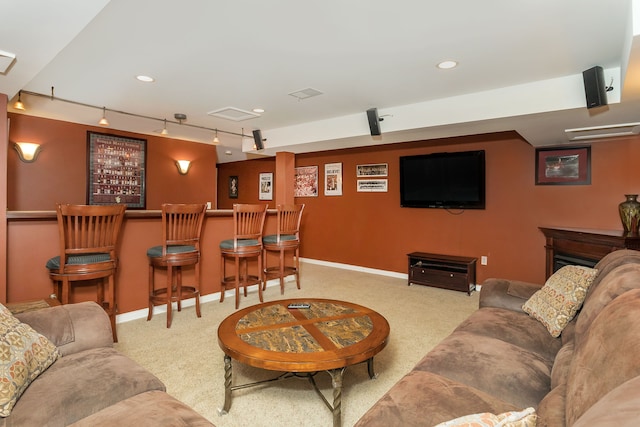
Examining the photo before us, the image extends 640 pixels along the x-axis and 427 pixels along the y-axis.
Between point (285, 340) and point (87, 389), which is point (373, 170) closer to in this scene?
point (285, 340)

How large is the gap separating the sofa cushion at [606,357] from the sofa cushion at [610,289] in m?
0.20

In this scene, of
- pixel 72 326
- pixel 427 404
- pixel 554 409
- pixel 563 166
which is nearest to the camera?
pixel 554 409

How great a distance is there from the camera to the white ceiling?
187 centimetres

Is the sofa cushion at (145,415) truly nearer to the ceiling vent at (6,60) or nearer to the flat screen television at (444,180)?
the ceiling vent at (6,60)

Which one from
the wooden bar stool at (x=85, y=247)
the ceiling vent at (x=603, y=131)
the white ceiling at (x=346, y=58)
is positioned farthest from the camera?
the ceiling vent at (x=603, y=131)

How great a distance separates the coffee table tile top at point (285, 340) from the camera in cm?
170

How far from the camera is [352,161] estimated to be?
19.2 feet

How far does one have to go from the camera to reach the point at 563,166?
158 inches

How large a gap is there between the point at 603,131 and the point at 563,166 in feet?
2.05

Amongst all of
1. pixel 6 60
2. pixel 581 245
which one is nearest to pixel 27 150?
pixel 6 60

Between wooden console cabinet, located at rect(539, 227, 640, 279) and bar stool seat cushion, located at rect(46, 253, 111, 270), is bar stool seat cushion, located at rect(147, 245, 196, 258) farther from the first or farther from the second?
wooden console cabinet, located at rect(539, 227, 640, 279)

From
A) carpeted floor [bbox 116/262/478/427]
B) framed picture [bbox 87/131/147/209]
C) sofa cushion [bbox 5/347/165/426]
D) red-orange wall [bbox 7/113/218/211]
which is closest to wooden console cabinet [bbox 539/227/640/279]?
carpeted floor [bbox 116/262/478/427]

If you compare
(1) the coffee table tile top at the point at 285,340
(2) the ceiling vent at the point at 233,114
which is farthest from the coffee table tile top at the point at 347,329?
(2) the ceiling vent at the point at 233,114

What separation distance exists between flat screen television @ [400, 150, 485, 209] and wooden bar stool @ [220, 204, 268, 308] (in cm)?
235
